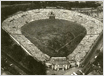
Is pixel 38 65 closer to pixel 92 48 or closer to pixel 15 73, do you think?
pixel 15 73

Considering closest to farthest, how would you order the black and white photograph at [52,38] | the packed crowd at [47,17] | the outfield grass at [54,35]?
the black and white photograph at [52,38] < the packed crowd at [47,17] < the outfield grass at [54,35]

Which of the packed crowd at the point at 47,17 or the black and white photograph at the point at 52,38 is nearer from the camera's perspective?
the black and white photograph at the point at 52,38

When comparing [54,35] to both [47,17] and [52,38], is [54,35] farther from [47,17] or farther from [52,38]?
[47,17]

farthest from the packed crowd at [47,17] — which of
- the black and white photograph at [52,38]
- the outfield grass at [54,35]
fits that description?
the outfield grass at [54,35]

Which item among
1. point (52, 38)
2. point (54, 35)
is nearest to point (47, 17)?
point (54, 35)

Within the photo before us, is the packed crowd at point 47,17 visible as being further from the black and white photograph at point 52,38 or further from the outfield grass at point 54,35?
the outfield grass at point 54,35

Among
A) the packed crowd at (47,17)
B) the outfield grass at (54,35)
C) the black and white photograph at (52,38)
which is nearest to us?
the black and white photograph at (52,38)

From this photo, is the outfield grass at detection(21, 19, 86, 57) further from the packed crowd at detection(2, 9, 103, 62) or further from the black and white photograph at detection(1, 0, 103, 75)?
the packed crowd at detection(2, 9, 103, 62)

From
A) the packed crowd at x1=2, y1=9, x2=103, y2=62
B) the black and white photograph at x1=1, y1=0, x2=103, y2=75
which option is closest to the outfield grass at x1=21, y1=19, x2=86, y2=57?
the black and white photograph at x1=1, y1=0, x2=103, y2=75
